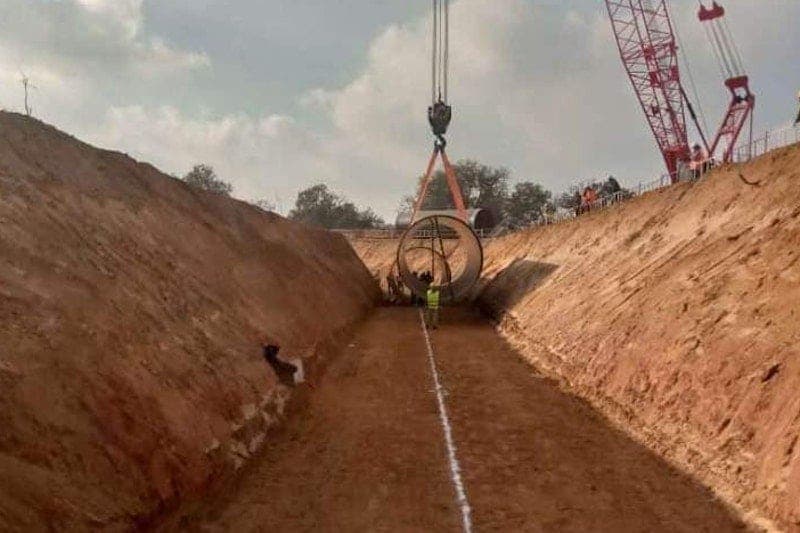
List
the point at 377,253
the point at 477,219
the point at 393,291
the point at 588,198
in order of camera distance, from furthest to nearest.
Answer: the point at 477,219
the point at 377,253
the point at 393,291
the point at 588,198

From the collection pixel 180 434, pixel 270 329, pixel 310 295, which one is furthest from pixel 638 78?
pixel 180 434

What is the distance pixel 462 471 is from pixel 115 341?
585cm

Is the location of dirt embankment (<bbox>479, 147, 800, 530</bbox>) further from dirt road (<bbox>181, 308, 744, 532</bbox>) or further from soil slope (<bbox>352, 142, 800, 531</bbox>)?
dirt road (<bbox>181, 308, 744, 532</bbox>)

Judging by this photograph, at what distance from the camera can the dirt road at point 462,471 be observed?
9148mm

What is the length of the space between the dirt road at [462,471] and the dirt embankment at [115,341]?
3.16 ft

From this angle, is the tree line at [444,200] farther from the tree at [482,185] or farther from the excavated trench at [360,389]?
the excavated trench at [360,389]

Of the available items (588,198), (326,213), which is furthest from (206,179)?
(588,198)

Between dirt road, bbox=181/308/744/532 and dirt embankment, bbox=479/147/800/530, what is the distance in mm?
662

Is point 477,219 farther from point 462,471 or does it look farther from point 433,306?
point 462,471

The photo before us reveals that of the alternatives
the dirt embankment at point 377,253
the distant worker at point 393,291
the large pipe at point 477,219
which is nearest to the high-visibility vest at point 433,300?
the distant worker at point 393,291

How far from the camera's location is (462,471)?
11062mm

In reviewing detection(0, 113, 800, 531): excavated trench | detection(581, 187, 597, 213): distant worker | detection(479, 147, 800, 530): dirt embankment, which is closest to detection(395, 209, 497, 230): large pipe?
detection(581, 187, 597, 213): distant worker

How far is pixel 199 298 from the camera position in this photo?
1600 centimetres

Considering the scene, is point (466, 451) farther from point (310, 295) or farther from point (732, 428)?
point (310, 295)
